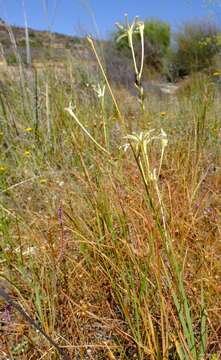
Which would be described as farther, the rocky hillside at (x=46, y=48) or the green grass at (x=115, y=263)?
the rocky hillside at (x=46, y=48)

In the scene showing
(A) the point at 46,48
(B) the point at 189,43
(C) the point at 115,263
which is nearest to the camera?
(C) the point at 115,263

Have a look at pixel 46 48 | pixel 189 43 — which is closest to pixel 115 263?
pixel 46 48

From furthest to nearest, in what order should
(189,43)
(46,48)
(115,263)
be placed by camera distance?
(189,43) < (46,48) < (115,263)

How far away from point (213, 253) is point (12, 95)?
73.8 inches

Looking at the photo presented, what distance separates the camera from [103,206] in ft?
3.65

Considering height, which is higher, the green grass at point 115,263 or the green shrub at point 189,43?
the green shrub at point 189,43

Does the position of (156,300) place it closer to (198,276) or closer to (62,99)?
(198,276)

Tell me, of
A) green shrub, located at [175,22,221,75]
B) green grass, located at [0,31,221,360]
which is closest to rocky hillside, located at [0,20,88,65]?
green grass, located at [0,31,221,360]

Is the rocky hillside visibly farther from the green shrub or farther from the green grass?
the green shrub

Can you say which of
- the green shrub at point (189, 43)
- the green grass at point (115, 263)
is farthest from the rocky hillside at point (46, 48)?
the green shrub at point (189, 43)

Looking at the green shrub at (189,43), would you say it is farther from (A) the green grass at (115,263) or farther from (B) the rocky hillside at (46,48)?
(A) the green grass at (115,263)

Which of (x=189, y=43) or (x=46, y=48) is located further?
(x=189, y=43)


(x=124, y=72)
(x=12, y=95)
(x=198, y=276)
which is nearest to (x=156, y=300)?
(x=198, y=276)

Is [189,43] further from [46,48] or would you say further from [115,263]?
[115,263]
